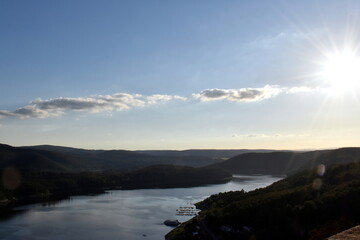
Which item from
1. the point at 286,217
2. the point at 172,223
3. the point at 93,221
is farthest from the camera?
the point at 93,221

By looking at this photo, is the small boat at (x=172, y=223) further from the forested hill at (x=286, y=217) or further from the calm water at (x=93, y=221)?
the forested hill at (x=286, y=217)

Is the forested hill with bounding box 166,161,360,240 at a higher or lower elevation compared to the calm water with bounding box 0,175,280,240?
higher

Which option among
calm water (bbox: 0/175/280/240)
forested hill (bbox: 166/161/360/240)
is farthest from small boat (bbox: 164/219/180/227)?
forested hill (bbox: 166/161/360/240)

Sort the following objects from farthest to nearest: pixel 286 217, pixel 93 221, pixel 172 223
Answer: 1. pixel 93 221
2. pixel 172 223
3. pixel 286 217

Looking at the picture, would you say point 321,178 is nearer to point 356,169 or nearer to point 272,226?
point 356,169

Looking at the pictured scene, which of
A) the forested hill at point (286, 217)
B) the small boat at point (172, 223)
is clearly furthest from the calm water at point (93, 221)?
the forested hill at point (286, 217)

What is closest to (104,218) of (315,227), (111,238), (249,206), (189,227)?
(111,238)

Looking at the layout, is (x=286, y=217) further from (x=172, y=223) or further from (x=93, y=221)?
(x=93, y=221)

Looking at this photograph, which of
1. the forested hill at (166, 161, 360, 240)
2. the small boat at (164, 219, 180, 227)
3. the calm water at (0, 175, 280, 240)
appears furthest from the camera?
the small boat at (164, 219, 180, 227)

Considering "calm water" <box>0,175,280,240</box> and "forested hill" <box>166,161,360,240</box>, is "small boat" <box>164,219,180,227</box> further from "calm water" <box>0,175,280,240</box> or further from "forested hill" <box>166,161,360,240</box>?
"forested hill" <box>166,161,360,240</box>

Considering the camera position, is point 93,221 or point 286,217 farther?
point 93,221

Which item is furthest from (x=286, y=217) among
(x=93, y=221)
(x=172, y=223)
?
(x=93, y=221)

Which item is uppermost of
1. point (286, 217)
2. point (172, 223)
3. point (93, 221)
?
point (286, 217)

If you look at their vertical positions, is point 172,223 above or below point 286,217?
below
